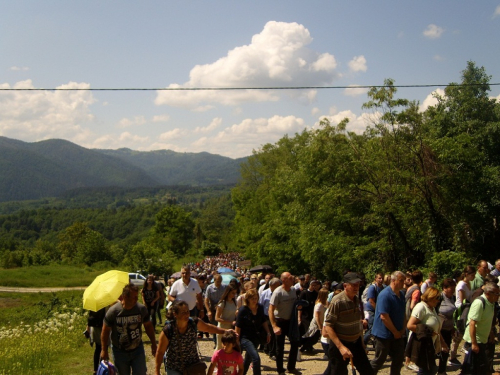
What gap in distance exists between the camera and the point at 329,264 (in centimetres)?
2325

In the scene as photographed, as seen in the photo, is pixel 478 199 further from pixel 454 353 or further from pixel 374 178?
pixel 454 353

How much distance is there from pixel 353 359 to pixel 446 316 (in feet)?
8.16

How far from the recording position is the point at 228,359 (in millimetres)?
5281

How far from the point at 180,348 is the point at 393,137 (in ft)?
51.0

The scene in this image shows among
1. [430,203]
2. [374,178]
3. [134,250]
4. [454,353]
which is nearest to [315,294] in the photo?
[454,353]

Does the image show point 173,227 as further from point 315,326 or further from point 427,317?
point 427,317

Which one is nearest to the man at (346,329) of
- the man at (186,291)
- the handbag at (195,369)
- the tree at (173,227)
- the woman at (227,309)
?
the handbag at (195,369)

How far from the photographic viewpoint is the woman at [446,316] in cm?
709

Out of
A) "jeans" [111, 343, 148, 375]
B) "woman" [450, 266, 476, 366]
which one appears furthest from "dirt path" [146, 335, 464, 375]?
"jeans" [111, 343, 148, 375]

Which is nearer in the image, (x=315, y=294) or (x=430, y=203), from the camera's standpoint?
(x=315, y=294)

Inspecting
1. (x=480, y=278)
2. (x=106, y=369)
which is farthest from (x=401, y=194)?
(x=106, y=369)

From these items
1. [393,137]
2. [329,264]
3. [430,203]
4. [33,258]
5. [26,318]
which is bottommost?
[33,258]

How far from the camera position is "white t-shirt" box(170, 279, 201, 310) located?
27.6 ft

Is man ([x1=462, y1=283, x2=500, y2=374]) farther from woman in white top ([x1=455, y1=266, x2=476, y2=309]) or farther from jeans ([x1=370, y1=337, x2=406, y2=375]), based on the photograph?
woman in white top ([x1=455, y1=266, x2=476, y2=309])
